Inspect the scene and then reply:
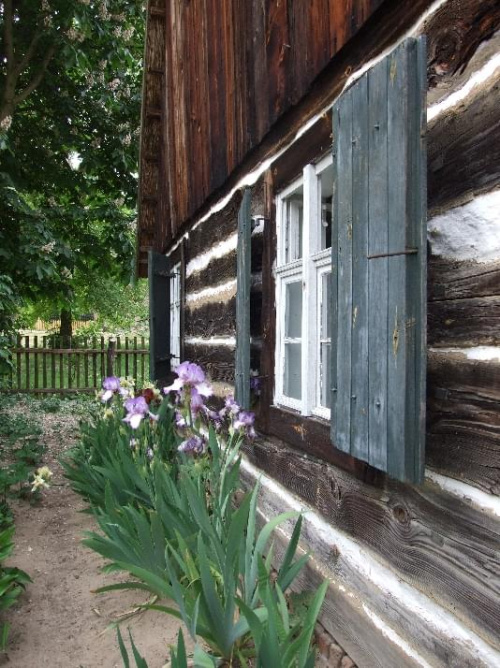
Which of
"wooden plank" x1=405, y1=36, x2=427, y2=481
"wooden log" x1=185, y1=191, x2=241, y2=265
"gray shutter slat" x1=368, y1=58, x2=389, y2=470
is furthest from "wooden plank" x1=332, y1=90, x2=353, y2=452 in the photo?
"wooden log" x1=185, y1=191, x2=241, y2=265

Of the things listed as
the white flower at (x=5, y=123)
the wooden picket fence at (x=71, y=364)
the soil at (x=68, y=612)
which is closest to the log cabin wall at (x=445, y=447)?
the soil at (x=68, y=612)

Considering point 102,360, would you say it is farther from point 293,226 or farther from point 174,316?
point 293,226

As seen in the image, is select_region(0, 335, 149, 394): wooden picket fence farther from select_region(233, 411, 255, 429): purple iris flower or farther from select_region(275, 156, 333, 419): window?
select_region(275, 156, 333, 419): window

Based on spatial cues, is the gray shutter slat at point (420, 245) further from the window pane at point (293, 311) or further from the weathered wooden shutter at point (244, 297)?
the weathered wooden shutter at point (244, 297)

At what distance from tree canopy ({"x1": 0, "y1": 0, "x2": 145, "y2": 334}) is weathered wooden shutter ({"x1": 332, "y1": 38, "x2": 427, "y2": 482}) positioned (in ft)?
20.5

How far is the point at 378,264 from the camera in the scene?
1.81 metres

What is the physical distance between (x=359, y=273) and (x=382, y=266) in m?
0.17

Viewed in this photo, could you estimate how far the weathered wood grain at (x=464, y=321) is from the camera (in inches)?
59.6

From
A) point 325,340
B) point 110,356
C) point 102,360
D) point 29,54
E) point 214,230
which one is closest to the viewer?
point 325,340

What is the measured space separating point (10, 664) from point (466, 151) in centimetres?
295

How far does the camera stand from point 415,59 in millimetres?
1605

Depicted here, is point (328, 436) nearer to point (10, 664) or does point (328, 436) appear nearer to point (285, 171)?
point (285, 171)

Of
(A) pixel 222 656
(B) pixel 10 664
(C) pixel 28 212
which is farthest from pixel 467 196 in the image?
(C) pixel 28 212

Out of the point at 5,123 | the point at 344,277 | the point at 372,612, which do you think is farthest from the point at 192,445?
the point at 5,123
